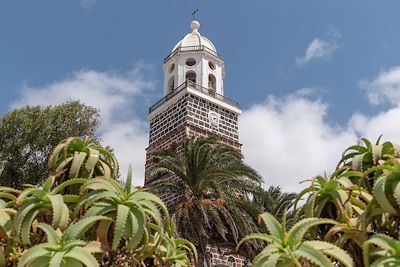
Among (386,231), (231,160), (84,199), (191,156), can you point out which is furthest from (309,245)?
(231,160)

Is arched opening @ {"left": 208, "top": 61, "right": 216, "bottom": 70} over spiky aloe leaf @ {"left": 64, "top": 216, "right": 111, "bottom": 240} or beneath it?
over

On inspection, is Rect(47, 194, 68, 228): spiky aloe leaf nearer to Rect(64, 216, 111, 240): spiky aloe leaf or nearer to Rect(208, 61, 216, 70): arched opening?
Rect(64, 216, 111, 240): spiky aloe leaf

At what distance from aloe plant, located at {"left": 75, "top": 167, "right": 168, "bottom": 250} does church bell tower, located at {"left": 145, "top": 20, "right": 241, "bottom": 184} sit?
977 inches

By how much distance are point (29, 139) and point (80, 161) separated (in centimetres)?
1917

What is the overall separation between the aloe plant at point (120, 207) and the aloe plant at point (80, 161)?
50 cm

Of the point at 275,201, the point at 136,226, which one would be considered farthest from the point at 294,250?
the point at 275,201

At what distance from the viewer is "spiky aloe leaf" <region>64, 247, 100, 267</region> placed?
3688 mm

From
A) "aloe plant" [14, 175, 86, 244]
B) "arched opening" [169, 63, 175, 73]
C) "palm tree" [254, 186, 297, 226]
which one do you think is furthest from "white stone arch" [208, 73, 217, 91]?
"aloe plant" [14, 175, 86, 244]

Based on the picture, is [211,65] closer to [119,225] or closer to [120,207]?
[120,207]

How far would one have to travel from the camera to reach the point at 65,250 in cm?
382

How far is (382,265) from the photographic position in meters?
3.39

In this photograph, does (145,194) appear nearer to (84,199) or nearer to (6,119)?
(84,199)

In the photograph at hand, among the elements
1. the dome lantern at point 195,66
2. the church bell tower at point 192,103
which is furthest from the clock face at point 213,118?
the dome lantern at point 195,66

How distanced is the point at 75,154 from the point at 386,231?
9.42 ft
